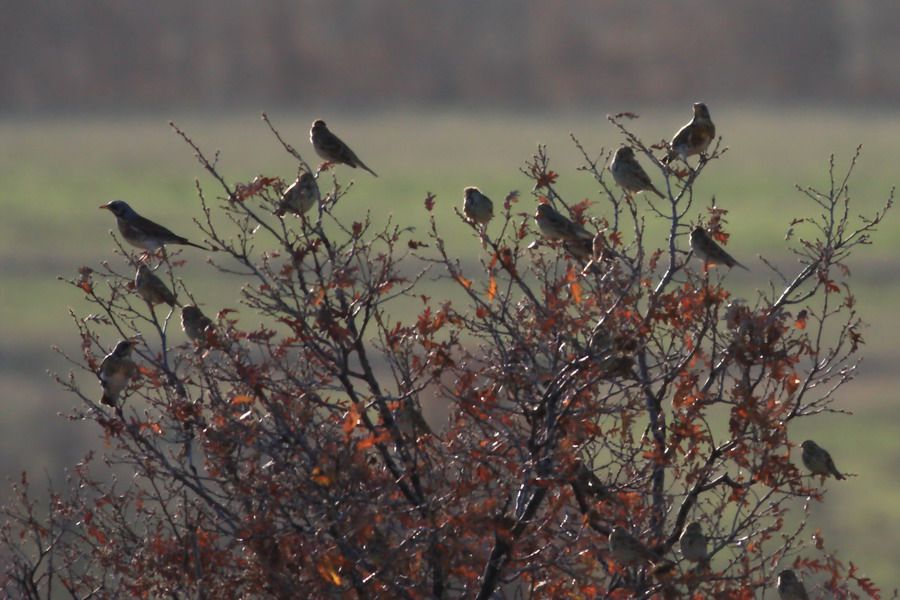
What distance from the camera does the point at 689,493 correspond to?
9617 millimetres

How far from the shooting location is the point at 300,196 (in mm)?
10047

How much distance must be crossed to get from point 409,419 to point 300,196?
1.45 meters

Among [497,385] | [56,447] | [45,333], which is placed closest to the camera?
[497,385]

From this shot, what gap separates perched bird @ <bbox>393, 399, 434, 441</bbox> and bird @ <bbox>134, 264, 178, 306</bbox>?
70.1 inches

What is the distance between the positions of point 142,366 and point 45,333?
128 feet

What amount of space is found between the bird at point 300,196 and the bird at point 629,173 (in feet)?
7.33

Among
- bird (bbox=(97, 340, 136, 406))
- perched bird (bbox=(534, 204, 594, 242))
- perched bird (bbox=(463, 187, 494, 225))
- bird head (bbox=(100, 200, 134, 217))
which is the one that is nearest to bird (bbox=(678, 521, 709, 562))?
perched bird (bbox=(534, 204, 594, 242))

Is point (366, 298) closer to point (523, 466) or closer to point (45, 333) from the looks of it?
point (523, 466)

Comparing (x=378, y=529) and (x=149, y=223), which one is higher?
(x=149, y=223)

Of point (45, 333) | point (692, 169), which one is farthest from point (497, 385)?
point (45, 333)

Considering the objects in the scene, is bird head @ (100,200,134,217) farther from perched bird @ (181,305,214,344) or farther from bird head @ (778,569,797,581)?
bird head @ (778,569,797,581)

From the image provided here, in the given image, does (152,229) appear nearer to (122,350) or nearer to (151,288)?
(151,288)

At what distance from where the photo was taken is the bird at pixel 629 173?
38.6 ft

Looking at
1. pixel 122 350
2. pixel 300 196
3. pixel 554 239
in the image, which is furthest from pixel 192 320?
pixel 554 239
